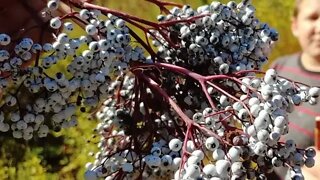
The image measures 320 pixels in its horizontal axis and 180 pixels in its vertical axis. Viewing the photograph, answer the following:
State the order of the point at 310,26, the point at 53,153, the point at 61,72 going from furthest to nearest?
1. the point at 53,153
2. the point at 310,26
3. the point at 61,72

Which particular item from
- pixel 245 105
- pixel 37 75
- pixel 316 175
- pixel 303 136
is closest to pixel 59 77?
pixel 37 75

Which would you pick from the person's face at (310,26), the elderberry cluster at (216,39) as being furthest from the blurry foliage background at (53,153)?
the elderberry cluster at (216,39)

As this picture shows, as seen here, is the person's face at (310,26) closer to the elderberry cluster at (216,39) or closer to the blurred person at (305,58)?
the blurred person at (305,58)

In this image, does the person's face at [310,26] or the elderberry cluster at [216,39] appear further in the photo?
the person's face at [310,26]

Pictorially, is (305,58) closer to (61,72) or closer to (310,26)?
(310,26)

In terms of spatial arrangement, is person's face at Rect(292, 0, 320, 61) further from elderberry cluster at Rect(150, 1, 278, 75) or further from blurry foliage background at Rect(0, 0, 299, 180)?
elderberry cluster at Rect(150, 1, 278, 75)

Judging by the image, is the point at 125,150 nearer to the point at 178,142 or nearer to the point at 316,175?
the point at 178,142

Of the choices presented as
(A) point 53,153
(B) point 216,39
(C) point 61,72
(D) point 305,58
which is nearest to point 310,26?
(D) point 305,58

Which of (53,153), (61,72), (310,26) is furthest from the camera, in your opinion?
(53,153)
